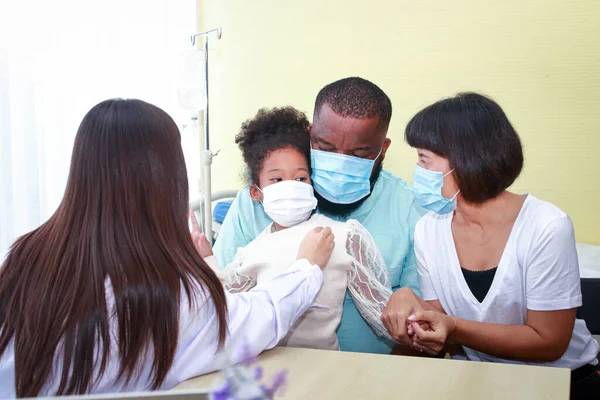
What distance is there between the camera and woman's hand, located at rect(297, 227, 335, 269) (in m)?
1.55

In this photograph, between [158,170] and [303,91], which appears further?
[303,91]

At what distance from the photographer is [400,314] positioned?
5.39ft

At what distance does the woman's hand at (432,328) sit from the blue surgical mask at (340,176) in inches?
19.8

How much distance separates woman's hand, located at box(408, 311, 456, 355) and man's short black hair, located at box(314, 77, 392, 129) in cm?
65

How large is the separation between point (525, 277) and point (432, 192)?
0.36 metres

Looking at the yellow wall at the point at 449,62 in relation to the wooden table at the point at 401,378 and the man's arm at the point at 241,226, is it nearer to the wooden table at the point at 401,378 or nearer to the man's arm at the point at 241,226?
the man's arm at the point at 241,226

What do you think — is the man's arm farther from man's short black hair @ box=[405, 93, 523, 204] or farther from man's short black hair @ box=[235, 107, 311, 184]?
man's short black hair @ box=[405, 93, 523, 204]

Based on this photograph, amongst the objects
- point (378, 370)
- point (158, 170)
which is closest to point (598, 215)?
point (378, 370)

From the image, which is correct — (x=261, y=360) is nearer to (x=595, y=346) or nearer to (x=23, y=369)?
(x=23, y=369)

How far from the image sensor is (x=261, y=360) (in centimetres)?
139

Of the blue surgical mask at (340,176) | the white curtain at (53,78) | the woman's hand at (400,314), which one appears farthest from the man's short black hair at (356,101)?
the white curtain at (53,78)

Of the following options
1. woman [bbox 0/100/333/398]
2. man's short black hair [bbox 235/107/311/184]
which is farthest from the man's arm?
woman [bbox 0/100/333/398]

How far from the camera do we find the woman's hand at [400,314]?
1644 millimetres

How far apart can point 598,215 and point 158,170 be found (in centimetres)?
292
